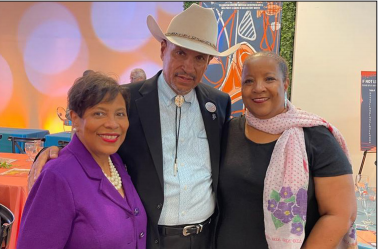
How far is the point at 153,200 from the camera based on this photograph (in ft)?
5.33

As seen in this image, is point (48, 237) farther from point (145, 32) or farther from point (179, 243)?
point (145, 32)

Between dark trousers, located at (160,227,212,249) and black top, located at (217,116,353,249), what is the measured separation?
0.32 ft

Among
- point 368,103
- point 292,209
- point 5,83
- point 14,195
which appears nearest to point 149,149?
point 292,209

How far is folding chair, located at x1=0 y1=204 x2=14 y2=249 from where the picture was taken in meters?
1.66

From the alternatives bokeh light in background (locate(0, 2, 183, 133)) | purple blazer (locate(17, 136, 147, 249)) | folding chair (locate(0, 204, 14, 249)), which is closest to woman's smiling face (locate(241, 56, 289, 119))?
purple blazer (locate(17, 136, 147, 249))

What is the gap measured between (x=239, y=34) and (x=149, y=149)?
16.3ft

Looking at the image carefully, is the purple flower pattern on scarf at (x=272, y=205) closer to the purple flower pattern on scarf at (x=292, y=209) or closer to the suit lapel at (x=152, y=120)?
the purple flower pattern on scarf at (x=292, y=209)

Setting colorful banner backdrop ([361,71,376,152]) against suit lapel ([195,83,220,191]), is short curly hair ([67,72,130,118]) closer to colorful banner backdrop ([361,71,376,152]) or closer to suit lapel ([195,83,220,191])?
suit lapel ([195,83,220,191])

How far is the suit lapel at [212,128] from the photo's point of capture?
71.1 inches

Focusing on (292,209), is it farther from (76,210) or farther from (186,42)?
(186,42)

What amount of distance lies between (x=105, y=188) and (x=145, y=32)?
6357 millimetres

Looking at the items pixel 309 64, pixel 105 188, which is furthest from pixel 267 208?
pixel 309 64

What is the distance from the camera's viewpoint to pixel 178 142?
1788mm

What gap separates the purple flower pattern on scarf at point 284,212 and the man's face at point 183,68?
2.78ft
